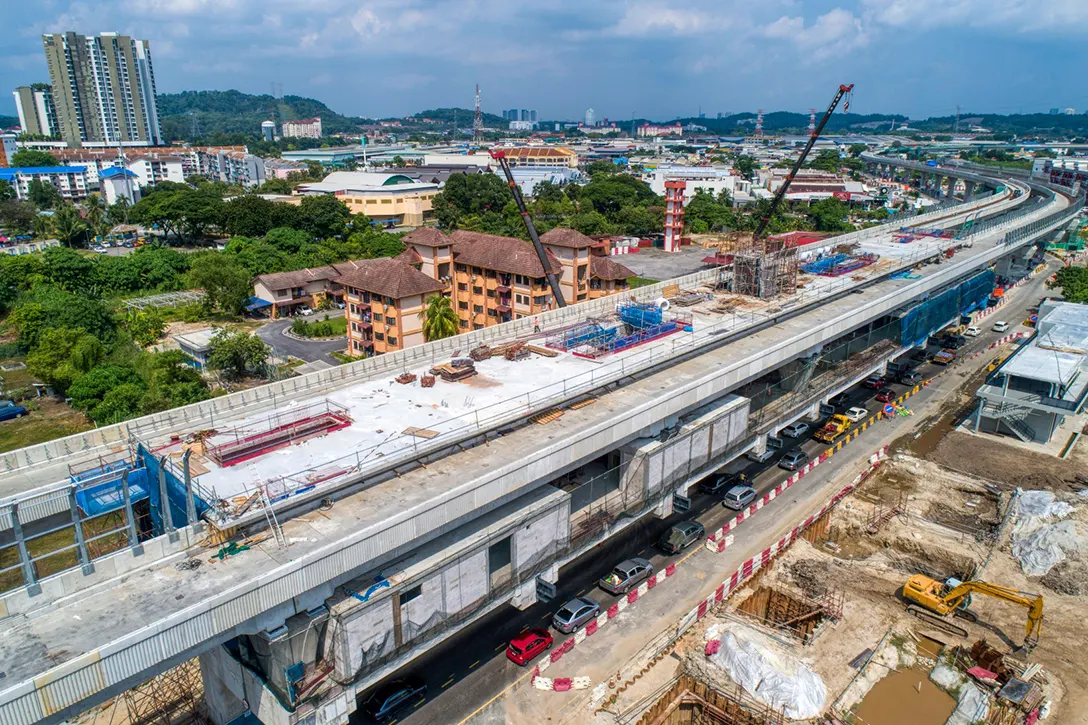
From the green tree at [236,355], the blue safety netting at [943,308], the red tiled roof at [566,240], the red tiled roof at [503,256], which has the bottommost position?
the green tree at [236,355]

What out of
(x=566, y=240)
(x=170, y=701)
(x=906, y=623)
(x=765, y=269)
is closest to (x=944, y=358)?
(x=765, y=269)

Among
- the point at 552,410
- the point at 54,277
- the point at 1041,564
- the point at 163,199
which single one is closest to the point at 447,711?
the point at 552,410

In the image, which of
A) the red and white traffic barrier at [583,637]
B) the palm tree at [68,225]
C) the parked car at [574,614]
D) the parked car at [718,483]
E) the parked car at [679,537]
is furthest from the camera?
the palm tree at [68,225]

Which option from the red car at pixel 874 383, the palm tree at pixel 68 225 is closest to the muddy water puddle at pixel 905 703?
the red car at pixel 874 383

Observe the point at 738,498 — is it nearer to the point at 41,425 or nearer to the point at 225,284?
the point at 41,425

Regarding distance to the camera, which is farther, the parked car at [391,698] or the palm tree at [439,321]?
the palm tree at [439,321]

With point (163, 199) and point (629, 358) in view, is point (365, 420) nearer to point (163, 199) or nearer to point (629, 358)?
point (629, 358)

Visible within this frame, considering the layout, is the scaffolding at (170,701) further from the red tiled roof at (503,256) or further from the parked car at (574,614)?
the red tiled roof at (503,256)
